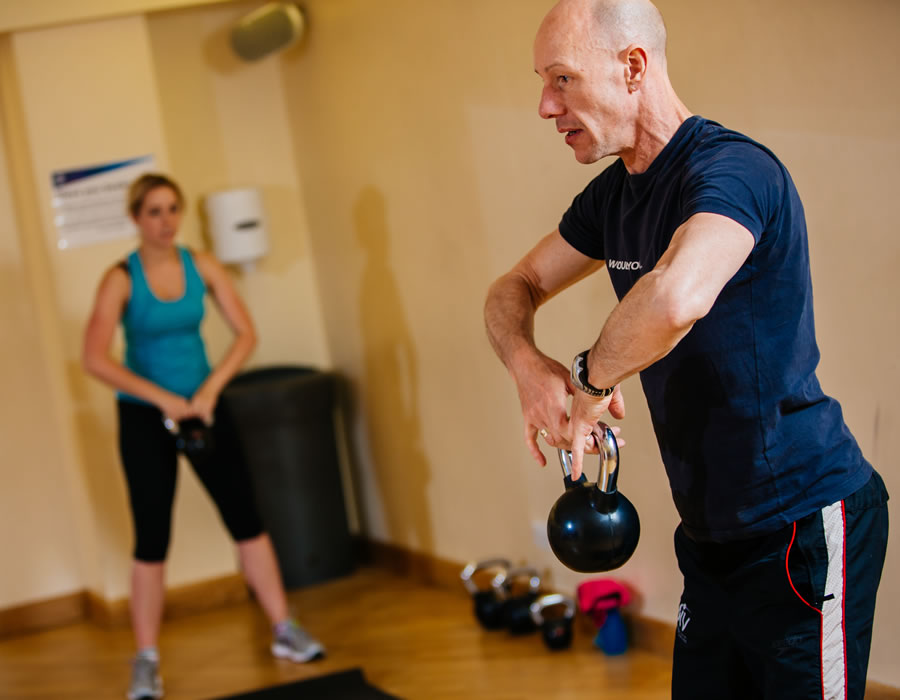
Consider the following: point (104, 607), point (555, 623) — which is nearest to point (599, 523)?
point (555, 623)

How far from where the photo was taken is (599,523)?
5.13ft

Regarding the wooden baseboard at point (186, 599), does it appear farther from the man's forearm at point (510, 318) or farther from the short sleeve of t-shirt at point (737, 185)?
the short sleeve of t-shirt at point (737, 185)

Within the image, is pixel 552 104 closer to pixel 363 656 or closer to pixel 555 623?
pixel 555 623

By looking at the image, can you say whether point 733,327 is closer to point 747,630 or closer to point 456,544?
point 747,630

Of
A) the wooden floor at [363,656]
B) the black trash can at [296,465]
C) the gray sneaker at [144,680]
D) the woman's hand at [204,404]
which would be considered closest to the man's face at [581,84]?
the wooden floor at [363,656]

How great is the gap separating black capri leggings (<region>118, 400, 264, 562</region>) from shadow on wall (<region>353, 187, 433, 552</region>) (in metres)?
0.95

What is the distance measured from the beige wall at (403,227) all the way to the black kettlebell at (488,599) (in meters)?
0.15

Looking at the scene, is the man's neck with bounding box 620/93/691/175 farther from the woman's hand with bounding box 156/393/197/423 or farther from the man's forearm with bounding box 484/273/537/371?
the woman's hand with bounding box 156/393/197/423

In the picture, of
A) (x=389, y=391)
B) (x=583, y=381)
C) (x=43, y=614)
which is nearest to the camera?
(x=583, y=381)

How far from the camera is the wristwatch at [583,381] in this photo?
1440 millimetres

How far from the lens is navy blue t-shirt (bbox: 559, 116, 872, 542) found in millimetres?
1440

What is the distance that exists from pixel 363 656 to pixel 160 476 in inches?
37.6

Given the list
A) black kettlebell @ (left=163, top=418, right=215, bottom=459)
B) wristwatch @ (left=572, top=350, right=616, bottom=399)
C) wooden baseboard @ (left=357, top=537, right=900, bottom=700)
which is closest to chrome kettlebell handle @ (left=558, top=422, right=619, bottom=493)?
wristwatch @ (left=572, top=350, right=616, bottom=399)

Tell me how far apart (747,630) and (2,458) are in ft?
12.6
